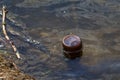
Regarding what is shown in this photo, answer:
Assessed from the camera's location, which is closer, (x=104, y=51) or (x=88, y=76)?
(x=88, y=76)

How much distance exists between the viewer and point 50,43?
6.56m

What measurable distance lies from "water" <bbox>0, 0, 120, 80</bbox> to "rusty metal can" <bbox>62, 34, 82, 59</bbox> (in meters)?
0.12

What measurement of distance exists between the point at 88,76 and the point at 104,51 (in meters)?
0.77

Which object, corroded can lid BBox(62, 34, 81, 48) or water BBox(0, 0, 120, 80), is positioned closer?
water BBox(0, 0, 120, 80)

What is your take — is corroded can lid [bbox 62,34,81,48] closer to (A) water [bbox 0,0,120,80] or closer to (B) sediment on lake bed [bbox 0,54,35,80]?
(A) water [bbox 0,0,120,80]

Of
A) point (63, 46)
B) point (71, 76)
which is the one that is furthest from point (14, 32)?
point (71, 76)

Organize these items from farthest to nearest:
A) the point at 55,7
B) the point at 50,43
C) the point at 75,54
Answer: the point at 55,7 < the point at 50,43 < the point at 75,54

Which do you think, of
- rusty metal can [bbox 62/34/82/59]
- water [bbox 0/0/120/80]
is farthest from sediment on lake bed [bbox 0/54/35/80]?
rusty metal can [bbox 62/34/82/59]

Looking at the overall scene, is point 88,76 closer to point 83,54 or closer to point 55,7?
point 83,54

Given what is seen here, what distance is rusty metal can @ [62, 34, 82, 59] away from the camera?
6.02 meters

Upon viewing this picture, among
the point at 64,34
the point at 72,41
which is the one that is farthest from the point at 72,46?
the point at 64,34

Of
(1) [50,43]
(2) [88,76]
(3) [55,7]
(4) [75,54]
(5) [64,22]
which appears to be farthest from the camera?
(3) [55,7]

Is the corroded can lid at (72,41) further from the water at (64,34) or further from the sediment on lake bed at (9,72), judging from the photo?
the sediment on lake bed at (9,72)

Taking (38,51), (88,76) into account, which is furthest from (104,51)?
(38,51)
